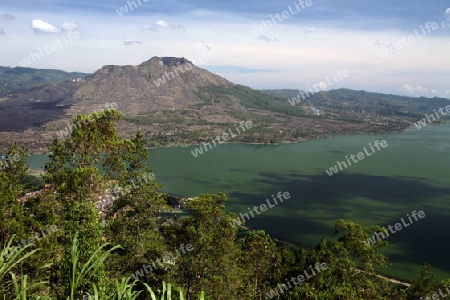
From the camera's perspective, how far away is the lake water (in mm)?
46094

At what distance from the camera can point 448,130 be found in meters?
173

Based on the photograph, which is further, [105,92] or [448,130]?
[105,92]

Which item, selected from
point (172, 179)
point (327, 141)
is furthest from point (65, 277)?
point (327, 141)

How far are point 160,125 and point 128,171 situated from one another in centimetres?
13627

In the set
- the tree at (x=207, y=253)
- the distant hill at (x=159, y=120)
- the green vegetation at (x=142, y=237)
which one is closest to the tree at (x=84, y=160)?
the green vegetation at (x=142, y=237)

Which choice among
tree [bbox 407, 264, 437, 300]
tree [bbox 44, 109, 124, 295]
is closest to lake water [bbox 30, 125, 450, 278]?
tree [bbox 407, 264, 437, 300]

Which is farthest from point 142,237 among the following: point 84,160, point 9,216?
point 9,216

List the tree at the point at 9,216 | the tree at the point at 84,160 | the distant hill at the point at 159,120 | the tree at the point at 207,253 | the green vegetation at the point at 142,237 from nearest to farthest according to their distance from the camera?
1. the tree at the point at 9,216
2. the green vegetation at the point at 142,237
3. the tree at the point at 207,253
4. the tree at the point at 84,160
5. the distant hill at the point at 159,120

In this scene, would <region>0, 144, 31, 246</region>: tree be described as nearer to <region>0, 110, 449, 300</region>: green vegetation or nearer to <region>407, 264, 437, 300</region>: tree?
<region>0, 110, 449, 300</region>: green vegetation

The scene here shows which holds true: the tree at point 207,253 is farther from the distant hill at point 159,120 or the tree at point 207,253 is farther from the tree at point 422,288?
the distant hill at point 159,120

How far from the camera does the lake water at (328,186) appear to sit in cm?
4609

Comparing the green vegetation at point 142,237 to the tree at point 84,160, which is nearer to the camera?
the green vegetation at point 142,237

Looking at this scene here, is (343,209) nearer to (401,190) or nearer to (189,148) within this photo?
(401,190)

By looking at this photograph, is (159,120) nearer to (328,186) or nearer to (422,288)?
(328,186)
